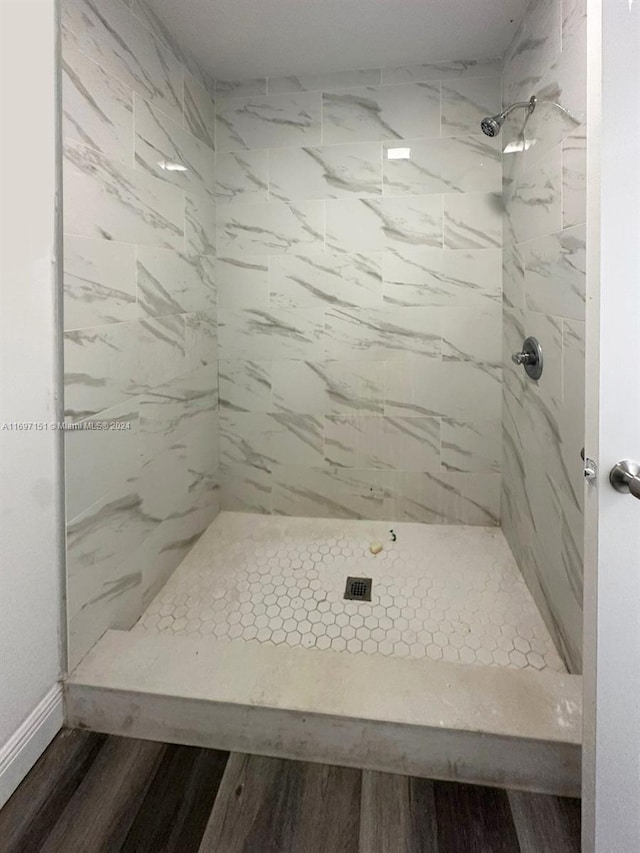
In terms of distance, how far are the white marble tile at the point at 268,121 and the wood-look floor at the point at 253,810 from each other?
8.09ft

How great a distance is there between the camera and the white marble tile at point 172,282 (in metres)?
2.03

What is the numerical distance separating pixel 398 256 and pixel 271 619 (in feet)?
5.49

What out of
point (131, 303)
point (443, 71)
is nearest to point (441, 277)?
point (443, 71)

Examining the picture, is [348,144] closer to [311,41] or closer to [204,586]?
[311,41]

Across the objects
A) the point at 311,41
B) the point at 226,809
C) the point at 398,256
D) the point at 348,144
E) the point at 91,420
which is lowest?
the point at 226,809

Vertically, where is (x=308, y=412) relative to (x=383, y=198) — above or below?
below

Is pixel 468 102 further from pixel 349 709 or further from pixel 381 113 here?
pixel 349 709

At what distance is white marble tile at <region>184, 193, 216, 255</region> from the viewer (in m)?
2.40

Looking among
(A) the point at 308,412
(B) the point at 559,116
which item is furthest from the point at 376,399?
(B) the point at 559,116

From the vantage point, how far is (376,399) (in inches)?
108

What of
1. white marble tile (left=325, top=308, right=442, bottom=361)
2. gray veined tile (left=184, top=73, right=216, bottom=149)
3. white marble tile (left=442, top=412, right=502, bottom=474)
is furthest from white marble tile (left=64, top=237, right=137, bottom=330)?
white marble tile (left=442, top=412, right=502, bottom=474)

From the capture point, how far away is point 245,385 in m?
2.82

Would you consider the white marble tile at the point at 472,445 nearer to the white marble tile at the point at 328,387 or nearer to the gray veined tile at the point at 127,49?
the white marble tile at the point at 328,387

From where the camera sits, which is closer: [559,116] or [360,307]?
[559,116]
